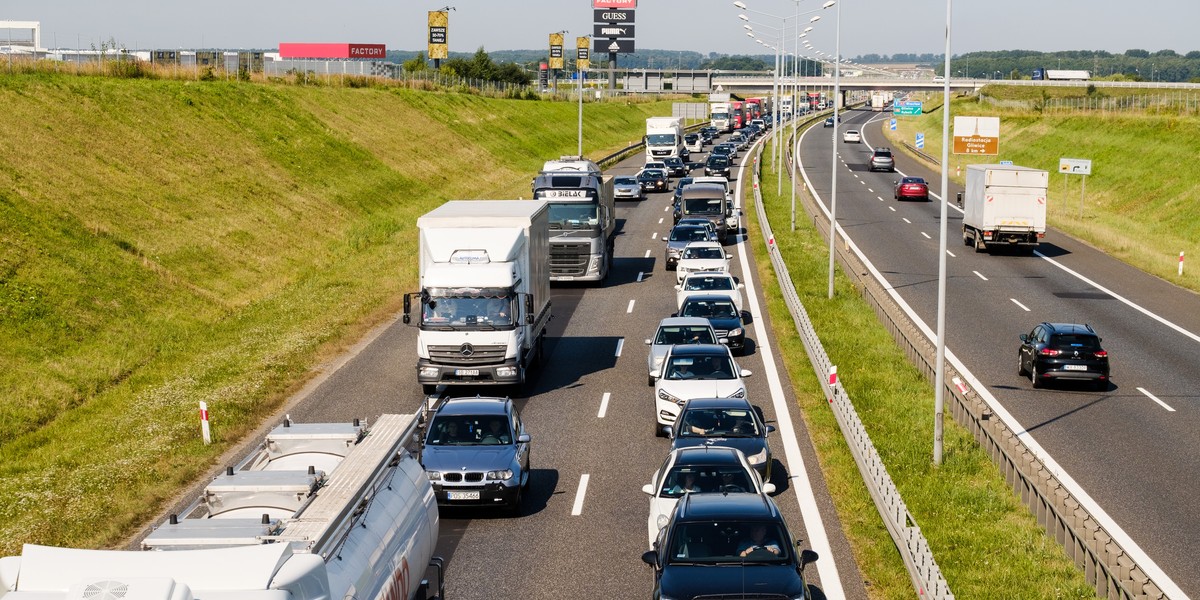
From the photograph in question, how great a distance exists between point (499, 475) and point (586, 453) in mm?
4171

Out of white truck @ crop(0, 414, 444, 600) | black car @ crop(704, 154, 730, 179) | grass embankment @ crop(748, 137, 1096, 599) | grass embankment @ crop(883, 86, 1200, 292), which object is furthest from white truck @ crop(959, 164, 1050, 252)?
white truck @ crop(0, 414, 444, 600)

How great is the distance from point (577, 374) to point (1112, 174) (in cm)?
6168

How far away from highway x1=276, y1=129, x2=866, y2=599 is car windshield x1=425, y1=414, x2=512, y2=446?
114 cm

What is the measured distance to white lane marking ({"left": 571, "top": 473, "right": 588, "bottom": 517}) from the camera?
19656 millimetres

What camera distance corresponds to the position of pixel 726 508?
600 inches

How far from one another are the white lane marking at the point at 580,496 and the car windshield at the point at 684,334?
7851 millimetres

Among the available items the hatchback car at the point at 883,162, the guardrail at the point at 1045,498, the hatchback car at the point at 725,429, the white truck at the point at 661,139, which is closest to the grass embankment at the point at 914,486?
the guardrail at the point at 1045,498

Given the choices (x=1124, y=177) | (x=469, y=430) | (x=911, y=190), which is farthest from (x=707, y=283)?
(x=1124, y=177)

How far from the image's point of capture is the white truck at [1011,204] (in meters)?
50.3

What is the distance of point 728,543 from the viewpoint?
48.0 ft

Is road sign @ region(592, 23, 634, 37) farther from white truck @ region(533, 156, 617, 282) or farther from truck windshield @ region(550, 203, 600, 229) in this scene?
truck windshield @ region(550, 203, 600, 229)

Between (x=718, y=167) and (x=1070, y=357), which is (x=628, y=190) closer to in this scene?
(x=718, y=167)

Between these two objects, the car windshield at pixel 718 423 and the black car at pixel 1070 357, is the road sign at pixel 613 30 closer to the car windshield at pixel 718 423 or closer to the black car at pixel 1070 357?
the black car at pixel 1070 357

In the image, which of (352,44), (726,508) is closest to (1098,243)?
(726,508)
